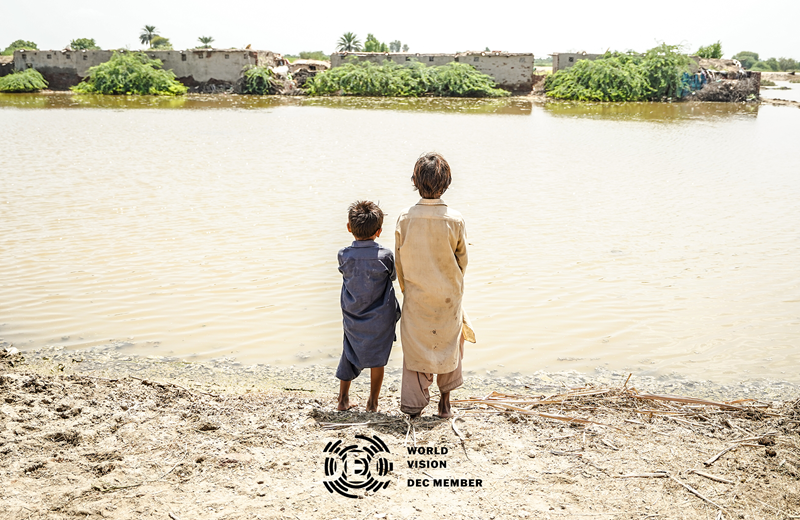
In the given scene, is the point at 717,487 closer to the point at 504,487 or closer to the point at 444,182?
the point at 504,487

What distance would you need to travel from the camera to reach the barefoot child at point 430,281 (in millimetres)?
3020

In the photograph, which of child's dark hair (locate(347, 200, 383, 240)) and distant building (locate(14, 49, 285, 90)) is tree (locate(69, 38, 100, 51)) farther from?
child's dark hair (locate(347, 200, 383, 240))

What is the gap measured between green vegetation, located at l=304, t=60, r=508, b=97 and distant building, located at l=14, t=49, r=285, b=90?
12.9 feet

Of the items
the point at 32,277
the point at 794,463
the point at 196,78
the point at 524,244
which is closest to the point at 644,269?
the point at 524,244

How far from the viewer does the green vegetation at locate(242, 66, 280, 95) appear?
101 feet

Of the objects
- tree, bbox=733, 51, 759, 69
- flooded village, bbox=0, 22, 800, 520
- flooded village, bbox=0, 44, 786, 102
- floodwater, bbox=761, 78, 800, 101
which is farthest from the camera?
tree, bbox=733, 51, 759, 69

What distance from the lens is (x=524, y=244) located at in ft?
22.5

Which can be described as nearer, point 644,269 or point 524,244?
point 644,269

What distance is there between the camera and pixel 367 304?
3.14 meters

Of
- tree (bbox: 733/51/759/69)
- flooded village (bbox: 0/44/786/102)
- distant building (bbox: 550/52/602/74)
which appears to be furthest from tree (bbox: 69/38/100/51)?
tree (bbox: 733/51/759/69)

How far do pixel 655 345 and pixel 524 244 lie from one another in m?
2.46

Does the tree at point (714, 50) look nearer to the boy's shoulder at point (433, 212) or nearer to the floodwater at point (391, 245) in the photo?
the floodwater at point (391, 245)

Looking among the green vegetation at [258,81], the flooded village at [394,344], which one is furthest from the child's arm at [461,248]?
the green vegetation at [258,81]

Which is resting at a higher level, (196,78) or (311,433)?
(196,78)
